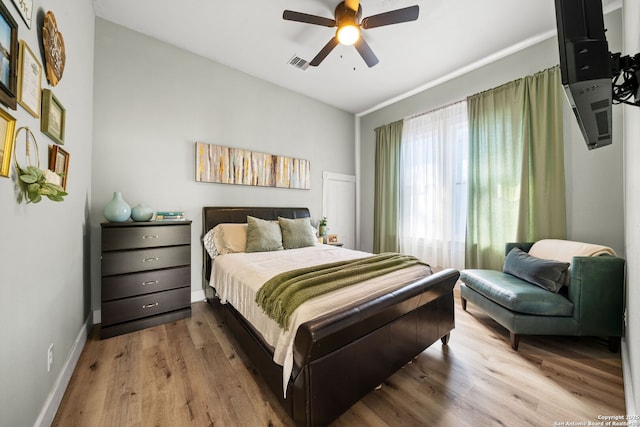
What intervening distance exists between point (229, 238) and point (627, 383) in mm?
3428

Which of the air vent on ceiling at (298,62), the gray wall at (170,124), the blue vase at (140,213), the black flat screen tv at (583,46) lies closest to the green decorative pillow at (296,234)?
the gray wall at (170,124)

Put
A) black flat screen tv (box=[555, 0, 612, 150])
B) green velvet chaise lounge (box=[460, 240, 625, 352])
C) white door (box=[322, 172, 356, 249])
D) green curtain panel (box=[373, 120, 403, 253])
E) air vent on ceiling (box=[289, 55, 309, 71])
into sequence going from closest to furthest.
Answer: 1. black flat screen tv (box=[555, 0, 612, 150])
2. green velvet chaise lounge (box=[460, 240, 625, 352])
3. air vent on ceiling (box=[289, 55, 309, 71])
4. green curtain panel (box=[373, 120, 403, 253])
5. white door (box=[322, 172, 356, 249])

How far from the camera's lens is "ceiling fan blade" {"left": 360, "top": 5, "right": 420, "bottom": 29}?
1941 millimetres

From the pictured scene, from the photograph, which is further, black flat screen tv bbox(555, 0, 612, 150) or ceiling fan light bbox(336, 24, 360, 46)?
ceiling fan light bbox(336, 24, 360, 46)

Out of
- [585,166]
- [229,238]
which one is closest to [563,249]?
[585,166]

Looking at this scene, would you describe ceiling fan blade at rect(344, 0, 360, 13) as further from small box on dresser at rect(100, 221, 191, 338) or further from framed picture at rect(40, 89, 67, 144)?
small box on dresser at rect(100, 221, 191, 338)

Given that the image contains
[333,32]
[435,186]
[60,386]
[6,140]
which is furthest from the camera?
[435,186]

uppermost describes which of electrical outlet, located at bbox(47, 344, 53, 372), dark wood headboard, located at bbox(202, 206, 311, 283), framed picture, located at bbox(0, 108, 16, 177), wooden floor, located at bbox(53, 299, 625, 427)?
framed picture, located at bbox(0, 108, 16, 177)

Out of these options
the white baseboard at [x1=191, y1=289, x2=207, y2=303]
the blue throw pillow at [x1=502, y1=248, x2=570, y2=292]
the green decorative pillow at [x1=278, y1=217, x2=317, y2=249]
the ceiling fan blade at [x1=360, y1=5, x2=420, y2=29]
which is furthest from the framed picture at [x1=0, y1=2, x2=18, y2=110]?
the blue throw pillow at [x1=502, y1=248, x2=570, y2=292]

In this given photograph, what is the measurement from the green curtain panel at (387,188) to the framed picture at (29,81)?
161 inches

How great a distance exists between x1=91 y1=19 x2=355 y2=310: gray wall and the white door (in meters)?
0.80

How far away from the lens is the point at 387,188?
4344 mm

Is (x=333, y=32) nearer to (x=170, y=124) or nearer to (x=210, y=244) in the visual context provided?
(x=170, y=124)

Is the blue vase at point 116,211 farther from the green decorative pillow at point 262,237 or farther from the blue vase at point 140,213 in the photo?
the green decorative pillow at point 262,237
